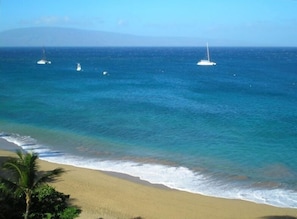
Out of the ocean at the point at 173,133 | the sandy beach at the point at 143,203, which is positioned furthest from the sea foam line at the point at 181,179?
the sandy beach at the point at 143,203

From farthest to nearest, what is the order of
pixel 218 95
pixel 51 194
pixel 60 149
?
pixel 218 95
pixel 60 149
pixel 51 194

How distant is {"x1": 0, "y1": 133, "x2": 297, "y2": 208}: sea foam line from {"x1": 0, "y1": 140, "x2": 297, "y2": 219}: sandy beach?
0.83 metres

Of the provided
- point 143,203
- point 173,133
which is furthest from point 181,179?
point 173,133

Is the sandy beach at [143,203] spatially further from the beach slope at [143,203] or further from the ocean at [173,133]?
the ocean at [173,133]

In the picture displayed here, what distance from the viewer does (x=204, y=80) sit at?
73812 mm

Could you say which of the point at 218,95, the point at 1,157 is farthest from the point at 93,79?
the point at 1,157

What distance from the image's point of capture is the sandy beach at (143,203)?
17.5m

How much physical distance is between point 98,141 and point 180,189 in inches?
442

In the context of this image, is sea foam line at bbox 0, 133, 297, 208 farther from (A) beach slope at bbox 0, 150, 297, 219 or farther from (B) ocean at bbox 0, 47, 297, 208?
(A) beach slope at bbox 0, 150, 297, 219

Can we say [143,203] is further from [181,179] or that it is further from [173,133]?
[173,133]

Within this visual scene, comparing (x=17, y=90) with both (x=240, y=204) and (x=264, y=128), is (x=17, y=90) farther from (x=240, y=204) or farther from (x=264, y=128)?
(x=240, y=204)

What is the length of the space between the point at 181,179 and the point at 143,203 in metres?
4.46

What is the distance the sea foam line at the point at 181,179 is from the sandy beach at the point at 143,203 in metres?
0.83

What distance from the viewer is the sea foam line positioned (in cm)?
2034
